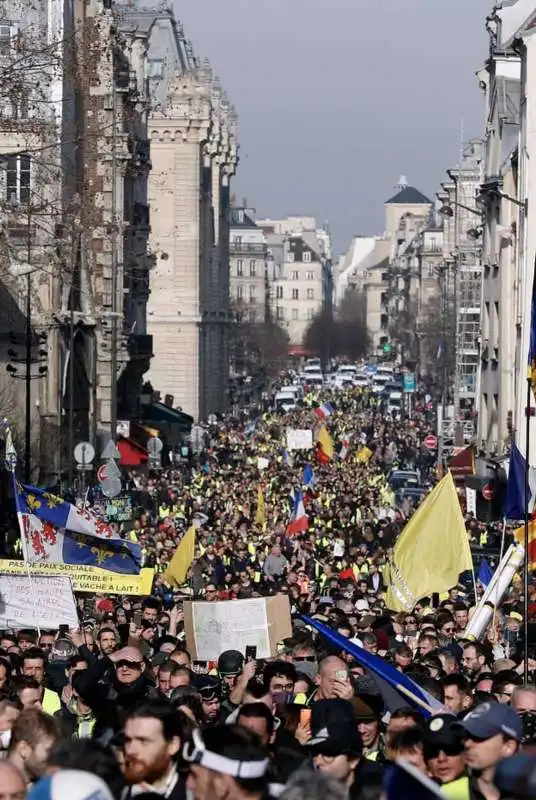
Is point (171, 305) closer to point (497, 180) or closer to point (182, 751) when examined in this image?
point (497, 180)

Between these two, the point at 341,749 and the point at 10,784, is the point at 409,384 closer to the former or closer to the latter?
the point at 341,749

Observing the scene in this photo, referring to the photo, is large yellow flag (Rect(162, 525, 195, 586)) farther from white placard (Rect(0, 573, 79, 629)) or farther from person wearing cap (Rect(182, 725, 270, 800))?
person wearing cap (Rect(182, 725, 270, 800))

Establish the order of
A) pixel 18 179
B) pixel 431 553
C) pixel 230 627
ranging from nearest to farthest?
1. pixel 230 627
2. pixel 431 553
3. pixel 18 179

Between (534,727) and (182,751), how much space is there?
3.44 meters

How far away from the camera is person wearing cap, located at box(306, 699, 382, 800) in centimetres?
784

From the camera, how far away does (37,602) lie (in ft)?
58.2

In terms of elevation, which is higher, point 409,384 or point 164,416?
point 164,416

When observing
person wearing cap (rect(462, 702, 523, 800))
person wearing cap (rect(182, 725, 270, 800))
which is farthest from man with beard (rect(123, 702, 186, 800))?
person wearing cap (rect(462, 702, 523, 800))

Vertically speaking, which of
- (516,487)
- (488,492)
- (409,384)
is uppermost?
(516,487)

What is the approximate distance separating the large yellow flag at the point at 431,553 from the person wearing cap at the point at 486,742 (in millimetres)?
12585

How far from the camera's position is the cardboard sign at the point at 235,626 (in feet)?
54.6

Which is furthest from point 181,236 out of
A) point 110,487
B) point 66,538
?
point 66,538

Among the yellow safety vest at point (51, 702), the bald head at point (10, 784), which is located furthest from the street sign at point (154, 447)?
the bald head at point (10, 784)

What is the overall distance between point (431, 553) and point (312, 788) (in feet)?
49.5
